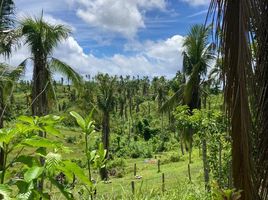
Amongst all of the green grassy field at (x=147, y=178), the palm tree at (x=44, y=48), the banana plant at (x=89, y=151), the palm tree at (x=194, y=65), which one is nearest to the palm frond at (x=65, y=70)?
the palm tree at (x=44, y=48)

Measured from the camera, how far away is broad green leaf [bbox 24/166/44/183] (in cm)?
120

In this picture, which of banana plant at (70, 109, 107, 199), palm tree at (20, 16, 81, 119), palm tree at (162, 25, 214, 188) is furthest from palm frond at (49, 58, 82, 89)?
banana plant at (70, 109, 107, 199)

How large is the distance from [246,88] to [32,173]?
1.77 meters

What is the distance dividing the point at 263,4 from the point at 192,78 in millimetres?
17788

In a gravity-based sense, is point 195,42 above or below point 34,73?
above

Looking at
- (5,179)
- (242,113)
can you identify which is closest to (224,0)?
(242,113)

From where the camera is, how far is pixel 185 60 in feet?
72.7

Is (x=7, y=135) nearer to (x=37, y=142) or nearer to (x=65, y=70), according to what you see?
(x=37, y=142)

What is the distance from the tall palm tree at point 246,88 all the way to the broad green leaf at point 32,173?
64.3 inches

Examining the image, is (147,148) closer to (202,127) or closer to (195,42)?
(195,42)

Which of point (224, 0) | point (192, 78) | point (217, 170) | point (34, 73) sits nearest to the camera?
point (224, 0)

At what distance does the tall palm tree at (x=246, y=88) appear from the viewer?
2.62m

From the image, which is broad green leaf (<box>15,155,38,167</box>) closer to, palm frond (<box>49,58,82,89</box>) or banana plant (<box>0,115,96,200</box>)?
banana plant (<box>0,115,96,200</box>)

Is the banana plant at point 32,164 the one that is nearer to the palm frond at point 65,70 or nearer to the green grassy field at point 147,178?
the green grassy field at point 147,178
